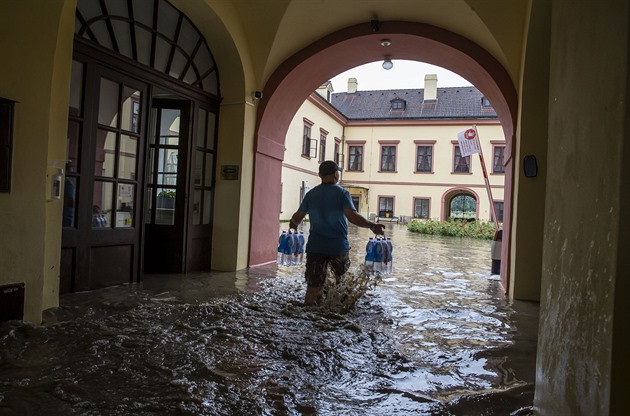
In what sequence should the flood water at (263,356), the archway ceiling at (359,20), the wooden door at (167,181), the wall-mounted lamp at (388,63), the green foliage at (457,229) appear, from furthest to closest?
the green foliage at (457,229)
the wall-mounted lamp at (388,63)
the wooden door at (167,181)
the archway ceiling at (359,20)
the flood water at (263,356)

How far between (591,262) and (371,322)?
3.53 meters

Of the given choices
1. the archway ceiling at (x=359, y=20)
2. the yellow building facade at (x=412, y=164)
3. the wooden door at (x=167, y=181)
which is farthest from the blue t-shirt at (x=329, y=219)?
the yellow building facade at (x=412, y=164)

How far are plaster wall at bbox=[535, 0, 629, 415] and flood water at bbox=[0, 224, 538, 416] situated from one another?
3.71 ft

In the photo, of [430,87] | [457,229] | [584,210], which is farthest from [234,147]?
[430,87]

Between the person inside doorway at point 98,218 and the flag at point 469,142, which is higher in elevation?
the flag at point 469,142

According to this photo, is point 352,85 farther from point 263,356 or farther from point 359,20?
point 263,356

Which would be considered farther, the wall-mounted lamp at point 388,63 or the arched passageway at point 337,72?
the wall-mounted lamp at point 388,63

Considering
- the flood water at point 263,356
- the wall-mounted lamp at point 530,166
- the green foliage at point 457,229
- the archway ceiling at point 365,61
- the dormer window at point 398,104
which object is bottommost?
the flood water at point 263,356

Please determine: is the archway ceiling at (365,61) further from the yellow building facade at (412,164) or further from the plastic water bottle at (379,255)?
the yellow building facade at (412,164)

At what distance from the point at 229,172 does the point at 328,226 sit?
346cm

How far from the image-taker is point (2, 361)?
11.1ft

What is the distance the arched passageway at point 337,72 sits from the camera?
295 inches

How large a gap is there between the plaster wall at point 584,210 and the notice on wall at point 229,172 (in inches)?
240

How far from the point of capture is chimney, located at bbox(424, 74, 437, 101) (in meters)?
33.6
